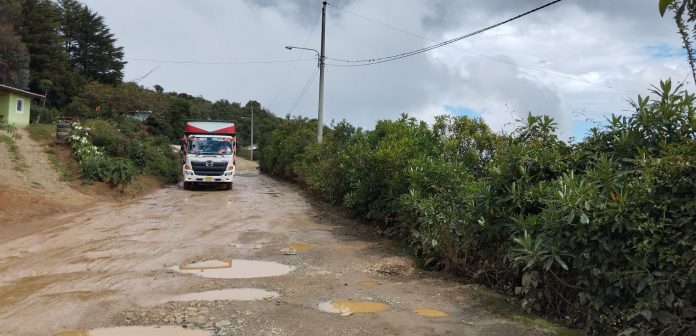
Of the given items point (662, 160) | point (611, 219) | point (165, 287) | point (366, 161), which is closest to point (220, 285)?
point (165, 287)

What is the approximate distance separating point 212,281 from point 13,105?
3141 centimetres

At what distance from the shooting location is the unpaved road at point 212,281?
5.40 m

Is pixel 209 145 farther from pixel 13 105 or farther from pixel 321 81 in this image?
pixel 13 105

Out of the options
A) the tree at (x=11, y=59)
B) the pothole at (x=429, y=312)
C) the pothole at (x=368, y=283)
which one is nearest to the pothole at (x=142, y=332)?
the pothole at (x=429, y=312)

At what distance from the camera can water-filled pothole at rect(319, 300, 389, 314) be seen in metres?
5.88

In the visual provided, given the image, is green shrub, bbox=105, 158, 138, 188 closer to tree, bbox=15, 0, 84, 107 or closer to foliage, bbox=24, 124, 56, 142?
→ foliage, bbox=24, 124, 56, 142

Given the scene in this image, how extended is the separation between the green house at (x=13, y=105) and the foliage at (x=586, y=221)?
3060cm

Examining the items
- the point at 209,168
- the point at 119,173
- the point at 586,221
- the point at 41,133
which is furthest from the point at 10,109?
the point at 586,221

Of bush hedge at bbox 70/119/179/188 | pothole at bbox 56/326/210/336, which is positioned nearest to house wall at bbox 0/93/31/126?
bush hedge at bbox 70/119/179/188

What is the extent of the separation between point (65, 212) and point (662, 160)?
1488 cm

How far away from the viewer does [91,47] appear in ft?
223

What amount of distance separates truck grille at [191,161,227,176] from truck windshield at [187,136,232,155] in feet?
2.17

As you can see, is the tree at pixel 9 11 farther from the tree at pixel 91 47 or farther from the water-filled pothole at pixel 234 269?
the water-filled pothole at pixel 234 269

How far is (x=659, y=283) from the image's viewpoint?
13.9 feet
